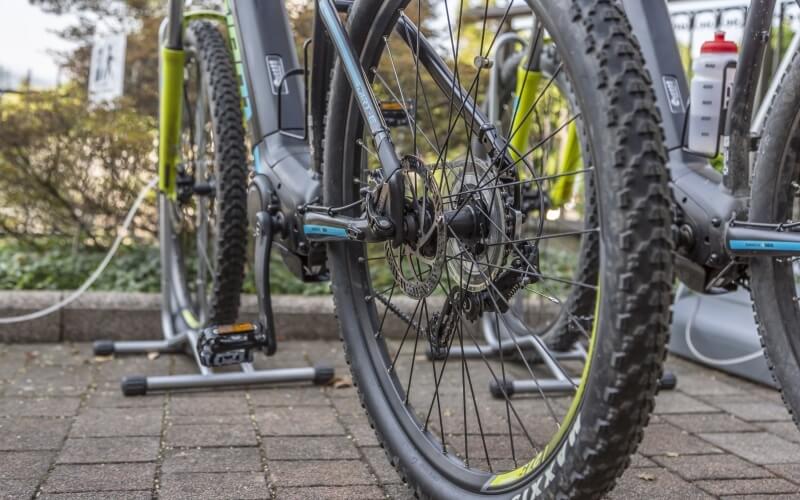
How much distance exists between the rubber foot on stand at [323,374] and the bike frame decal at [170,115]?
31.3 inches

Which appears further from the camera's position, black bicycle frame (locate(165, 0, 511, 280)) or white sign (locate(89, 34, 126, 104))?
white sign (locate(89, 34, 126, 104))

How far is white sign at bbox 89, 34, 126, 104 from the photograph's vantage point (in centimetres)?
393

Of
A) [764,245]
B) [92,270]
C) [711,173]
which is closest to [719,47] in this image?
[711,173]

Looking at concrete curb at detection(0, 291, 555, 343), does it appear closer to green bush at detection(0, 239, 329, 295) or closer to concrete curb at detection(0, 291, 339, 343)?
concrete curb at detection(0, 291, 339, 343)

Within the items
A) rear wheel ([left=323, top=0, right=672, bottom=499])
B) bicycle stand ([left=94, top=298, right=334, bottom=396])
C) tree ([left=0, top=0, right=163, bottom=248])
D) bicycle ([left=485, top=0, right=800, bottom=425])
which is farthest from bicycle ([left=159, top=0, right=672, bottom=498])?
tree ([left=0, top=0, right=163, bottom=248])

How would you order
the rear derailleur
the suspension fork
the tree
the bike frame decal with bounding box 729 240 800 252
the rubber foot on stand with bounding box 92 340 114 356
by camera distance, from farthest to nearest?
the tree → the rubber foot on stand with bounding box 92 340 114 356 → the suspension fork → the bike frame decal with bounding box 729 240 800 252 → the rear derailleur

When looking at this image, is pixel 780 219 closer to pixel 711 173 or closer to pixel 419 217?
pixel 711 173

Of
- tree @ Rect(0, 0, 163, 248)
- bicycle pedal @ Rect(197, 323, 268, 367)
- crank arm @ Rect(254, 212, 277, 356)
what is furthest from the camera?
tree @ Rect(0, 0, 163, 248)

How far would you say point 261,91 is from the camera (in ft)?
8.81

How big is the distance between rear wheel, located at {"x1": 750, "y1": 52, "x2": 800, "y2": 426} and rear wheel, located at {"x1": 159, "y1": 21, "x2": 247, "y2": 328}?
1.44 m

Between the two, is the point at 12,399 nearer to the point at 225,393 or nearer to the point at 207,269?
the point at 225,393

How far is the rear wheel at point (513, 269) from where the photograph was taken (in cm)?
127

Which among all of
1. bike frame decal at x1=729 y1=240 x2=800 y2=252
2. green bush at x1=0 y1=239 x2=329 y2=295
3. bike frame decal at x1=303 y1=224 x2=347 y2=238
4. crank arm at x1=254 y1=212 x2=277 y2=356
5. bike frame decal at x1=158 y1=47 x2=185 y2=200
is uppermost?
bike frame decal at x1=158 y1=47 x2=185 y2=200

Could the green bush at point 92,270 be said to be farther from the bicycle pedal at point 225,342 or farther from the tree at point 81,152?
the bicycle pedal at point 225,342
